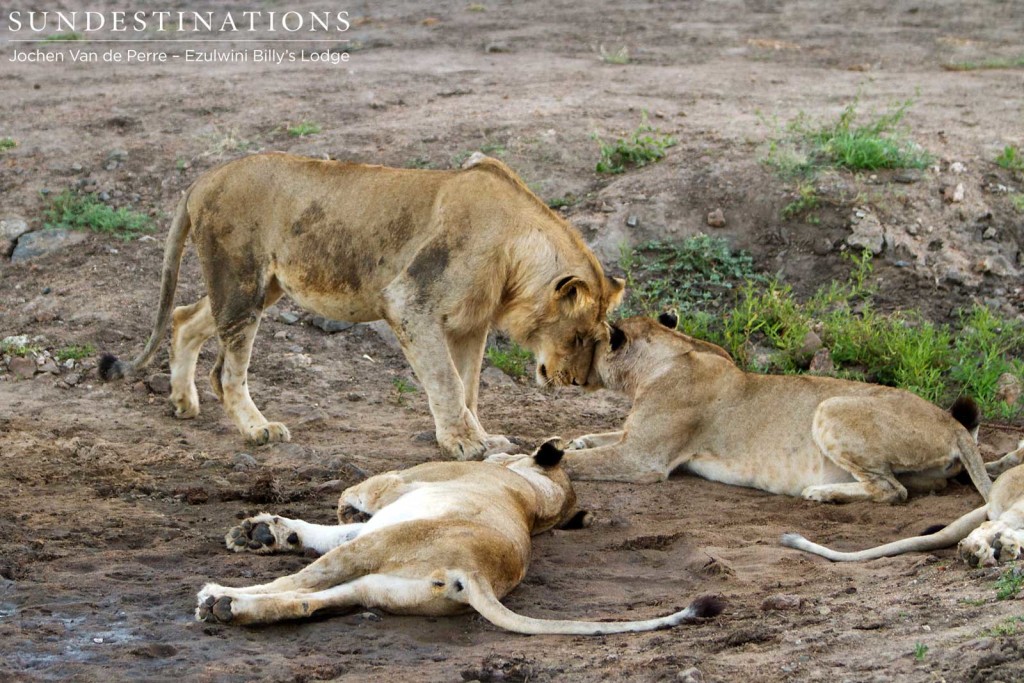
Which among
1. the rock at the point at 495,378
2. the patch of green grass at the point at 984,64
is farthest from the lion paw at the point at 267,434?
the patch of green grass at the point at 984,64

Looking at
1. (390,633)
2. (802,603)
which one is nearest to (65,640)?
(390,633)

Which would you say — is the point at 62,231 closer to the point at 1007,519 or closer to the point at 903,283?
the point at 903,283

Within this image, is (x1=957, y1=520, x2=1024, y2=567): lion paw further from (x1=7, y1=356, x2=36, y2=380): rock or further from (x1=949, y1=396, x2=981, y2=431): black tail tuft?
(x1=7, y1=356, x2=36, y2=380): rock

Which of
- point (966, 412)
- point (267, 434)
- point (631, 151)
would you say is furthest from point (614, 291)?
point (631, 151)

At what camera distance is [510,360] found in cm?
869

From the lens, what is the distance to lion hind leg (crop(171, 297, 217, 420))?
7.54 meters

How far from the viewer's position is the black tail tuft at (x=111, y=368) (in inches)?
298

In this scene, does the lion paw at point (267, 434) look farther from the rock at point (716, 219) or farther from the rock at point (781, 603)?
the rock at point (716, 219)

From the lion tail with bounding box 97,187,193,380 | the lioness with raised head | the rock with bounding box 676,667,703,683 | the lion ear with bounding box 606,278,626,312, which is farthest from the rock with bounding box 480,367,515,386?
the rock with bounding box 676,667,703,683

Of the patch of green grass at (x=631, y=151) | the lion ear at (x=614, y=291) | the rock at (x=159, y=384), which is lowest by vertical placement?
the rock at (x=159, y=384)

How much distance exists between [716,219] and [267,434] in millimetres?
3806

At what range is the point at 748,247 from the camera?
9484 millimetres

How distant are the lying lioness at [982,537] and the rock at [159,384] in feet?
12.2

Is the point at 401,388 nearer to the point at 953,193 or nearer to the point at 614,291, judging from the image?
the point at 614,291
